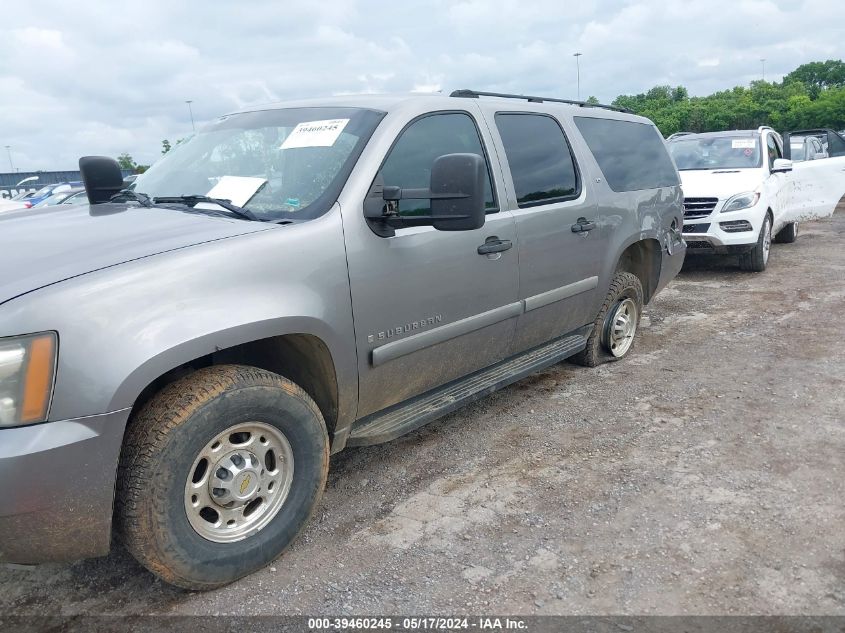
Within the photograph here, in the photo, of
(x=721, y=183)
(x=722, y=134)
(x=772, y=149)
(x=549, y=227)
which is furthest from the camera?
(x=722, y=134)

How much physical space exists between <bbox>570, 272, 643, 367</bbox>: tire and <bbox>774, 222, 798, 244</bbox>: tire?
6766 mm

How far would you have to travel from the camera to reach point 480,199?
2.80m

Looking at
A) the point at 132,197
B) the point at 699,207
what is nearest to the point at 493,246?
the point at 132,197

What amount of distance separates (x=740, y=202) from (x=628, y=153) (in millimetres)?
4007

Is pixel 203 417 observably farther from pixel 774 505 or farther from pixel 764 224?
pixel 764 224

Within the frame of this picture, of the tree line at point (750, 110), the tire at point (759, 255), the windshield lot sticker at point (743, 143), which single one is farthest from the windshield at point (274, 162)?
the tree line at point (750, 110)

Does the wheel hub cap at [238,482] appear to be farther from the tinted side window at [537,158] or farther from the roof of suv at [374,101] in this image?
the tinted side window at [537,158]

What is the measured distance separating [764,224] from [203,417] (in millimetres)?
8059

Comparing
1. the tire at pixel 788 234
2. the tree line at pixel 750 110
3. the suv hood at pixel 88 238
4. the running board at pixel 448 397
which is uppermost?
the tree line at pixel 750 110

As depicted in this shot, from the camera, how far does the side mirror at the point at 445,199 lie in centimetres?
278

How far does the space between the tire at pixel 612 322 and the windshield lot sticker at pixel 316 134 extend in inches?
95.9

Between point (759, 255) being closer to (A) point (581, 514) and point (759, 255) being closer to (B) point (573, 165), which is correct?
(B) point (573, 165)

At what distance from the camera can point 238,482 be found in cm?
257

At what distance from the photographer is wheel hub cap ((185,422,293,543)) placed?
251 cm
